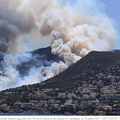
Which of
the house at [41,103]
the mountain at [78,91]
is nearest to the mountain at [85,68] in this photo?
the mountain at [78,91]

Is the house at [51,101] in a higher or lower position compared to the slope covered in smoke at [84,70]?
lower

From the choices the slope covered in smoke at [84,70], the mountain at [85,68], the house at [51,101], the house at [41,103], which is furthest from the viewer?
the mountain at [85,68]

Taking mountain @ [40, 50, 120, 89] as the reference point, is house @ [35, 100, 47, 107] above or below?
below

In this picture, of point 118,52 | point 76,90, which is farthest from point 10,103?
point 118,52

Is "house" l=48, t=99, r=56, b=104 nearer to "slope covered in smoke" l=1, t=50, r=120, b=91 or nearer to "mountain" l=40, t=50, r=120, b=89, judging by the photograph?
Result: "slope covered in smoke" l=1, t=50, r=120, b=91

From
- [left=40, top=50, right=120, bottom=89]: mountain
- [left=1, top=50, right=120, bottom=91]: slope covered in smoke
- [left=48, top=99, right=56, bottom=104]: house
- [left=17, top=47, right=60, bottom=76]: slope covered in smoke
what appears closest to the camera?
[left=48, top=99, right=56, bottom=104]: house

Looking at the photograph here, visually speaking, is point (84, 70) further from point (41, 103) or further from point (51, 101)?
point (41, 103)

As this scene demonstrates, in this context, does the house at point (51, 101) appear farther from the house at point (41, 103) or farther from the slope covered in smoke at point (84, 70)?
the slope covered in smoke at point (84, 70)

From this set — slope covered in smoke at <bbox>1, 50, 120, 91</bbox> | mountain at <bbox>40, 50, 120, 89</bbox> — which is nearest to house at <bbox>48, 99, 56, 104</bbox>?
slope covered in smoke at <bbox>1, 50, 120, 91</bbox>

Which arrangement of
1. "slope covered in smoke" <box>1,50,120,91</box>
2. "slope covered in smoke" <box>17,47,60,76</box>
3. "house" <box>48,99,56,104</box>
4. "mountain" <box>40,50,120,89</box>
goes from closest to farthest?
"house" <box>48,99,56,104</box>
"slope covered in smoke" <box>1,50,120,91</box>
"mountain" <box>40,50,120,89</box>
"slope covered in smoke" <box>17,47,60,76</box>

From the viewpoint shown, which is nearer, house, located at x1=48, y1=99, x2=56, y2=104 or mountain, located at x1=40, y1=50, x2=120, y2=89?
house, located at x1=48, y1=99, x2=56, y2=104

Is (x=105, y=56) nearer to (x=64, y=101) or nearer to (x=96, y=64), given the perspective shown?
(x=96, y=64)
